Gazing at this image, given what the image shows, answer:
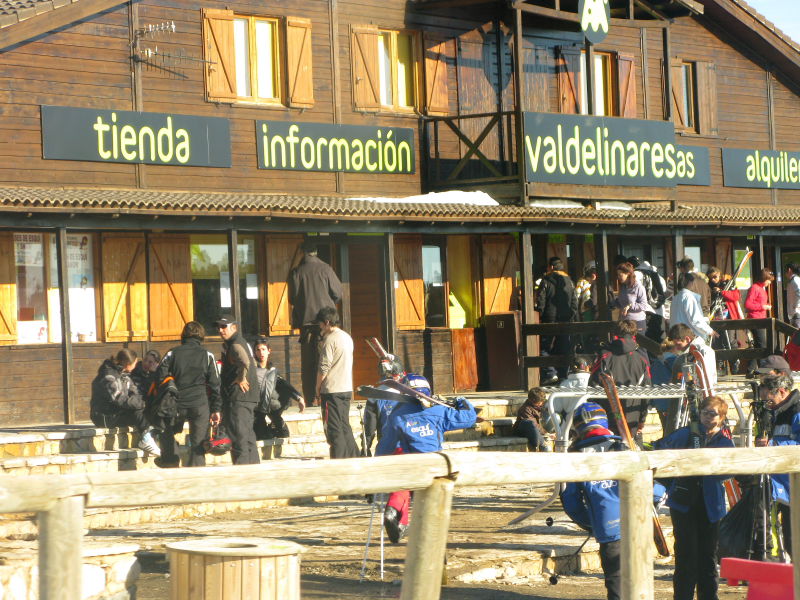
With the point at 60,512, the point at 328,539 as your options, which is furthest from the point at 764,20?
the point at 60,512

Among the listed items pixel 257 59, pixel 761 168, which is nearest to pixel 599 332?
pixel 257 59

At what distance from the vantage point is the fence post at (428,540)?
4.59m

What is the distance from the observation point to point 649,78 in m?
22.8

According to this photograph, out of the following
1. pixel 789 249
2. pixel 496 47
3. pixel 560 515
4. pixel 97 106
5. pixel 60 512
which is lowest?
pixel 560 515

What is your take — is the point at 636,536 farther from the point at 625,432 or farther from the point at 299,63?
the point at 299,63

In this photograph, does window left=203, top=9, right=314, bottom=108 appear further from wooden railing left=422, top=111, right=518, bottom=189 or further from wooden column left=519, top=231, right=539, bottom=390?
wooden column left=519, top=231, right=539, bottom=390

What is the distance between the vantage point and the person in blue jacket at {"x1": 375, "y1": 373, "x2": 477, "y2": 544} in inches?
390

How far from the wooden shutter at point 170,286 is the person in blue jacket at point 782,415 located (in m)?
8.91

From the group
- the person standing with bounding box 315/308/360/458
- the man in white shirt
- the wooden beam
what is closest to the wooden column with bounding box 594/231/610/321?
the man in white shirt

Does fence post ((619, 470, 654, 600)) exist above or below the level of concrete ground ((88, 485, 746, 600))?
above

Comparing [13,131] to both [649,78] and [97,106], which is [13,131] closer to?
[97,106]

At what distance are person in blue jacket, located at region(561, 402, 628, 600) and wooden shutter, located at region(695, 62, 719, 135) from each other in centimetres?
1546

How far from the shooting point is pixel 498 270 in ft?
66.5

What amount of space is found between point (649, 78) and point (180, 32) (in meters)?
8.78
